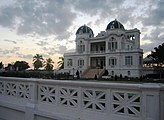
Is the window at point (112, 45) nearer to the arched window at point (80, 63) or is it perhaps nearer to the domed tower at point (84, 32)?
the domed tower at point (84, 32)

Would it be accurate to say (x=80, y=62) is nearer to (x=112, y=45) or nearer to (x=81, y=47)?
(x=81, y=47)

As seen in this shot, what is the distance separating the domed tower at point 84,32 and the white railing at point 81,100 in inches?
1765

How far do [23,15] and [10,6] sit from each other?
109 inches

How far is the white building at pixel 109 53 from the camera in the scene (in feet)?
139

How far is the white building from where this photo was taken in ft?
139

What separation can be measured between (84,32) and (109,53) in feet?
32.2

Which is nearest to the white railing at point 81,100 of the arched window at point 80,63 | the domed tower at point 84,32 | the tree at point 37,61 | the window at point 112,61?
the window at point 112,61

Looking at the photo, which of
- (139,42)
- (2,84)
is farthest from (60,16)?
(139,42)

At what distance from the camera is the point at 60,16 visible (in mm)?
20297

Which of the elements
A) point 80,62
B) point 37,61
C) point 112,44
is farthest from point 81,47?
point 37,61

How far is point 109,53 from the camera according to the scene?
44.9m

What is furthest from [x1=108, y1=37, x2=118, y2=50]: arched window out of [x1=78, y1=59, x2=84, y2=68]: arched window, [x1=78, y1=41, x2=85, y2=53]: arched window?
[x1=78, y1=59, x2=84, y2=68]: arched window

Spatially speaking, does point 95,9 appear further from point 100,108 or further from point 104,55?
point 104,55

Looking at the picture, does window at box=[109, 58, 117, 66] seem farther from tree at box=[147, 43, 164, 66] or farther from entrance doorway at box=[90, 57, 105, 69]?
tree at box=[147, 43, 164, 66]
